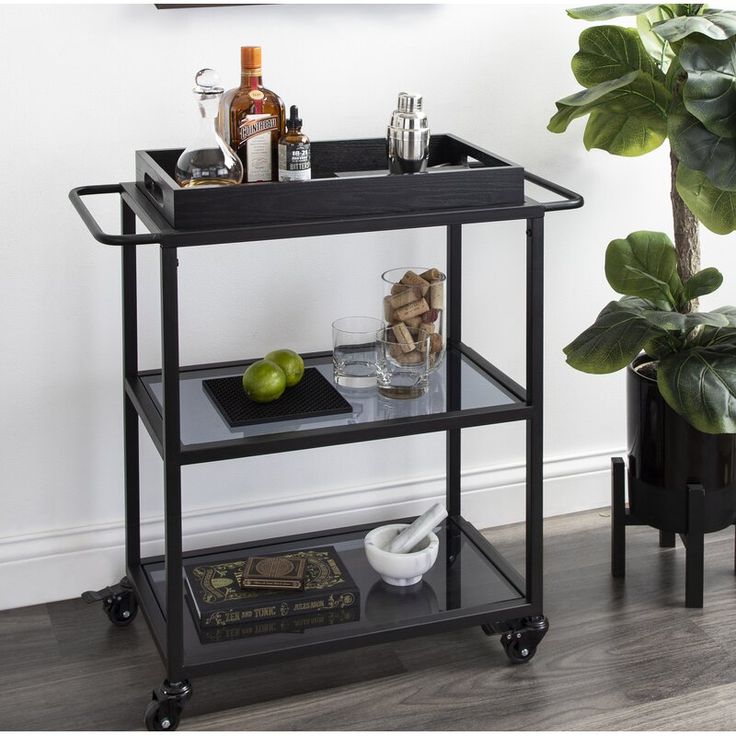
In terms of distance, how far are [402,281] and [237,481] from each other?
629mm

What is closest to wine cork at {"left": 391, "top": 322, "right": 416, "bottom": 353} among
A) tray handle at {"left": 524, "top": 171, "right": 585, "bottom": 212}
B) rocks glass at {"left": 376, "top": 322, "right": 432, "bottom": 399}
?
rocks glass at {"left": 376, "top": 322, "right": 432, "bottom": 399}

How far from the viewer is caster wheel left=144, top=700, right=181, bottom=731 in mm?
2051

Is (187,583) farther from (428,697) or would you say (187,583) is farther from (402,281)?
(402,281)

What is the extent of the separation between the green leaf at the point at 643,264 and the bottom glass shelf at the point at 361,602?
1.99ft

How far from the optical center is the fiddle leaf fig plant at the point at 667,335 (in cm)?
223

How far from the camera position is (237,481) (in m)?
2.57

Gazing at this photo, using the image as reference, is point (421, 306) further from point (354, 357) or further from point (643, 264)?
point (643, 264)

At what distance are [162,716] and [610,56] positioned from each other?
1479 millimetres

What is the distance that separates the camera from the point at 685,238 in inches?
97.3

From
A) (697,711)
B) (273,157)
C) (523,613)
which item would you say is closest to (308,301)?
(273,157)

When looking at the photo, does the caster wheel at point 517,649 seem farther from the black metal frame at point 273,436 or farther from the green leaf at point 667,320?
the green leaf at point 667,320

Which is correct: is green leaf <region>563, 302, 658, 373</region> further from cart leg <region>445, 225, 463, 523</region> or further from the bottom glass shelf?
the bottom glass shelf

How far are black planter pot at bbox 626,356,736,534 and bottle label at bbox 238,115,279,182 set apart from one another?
94 cm

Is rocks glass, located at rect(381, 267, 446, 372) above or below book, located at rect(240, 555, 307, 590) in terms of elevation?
above
